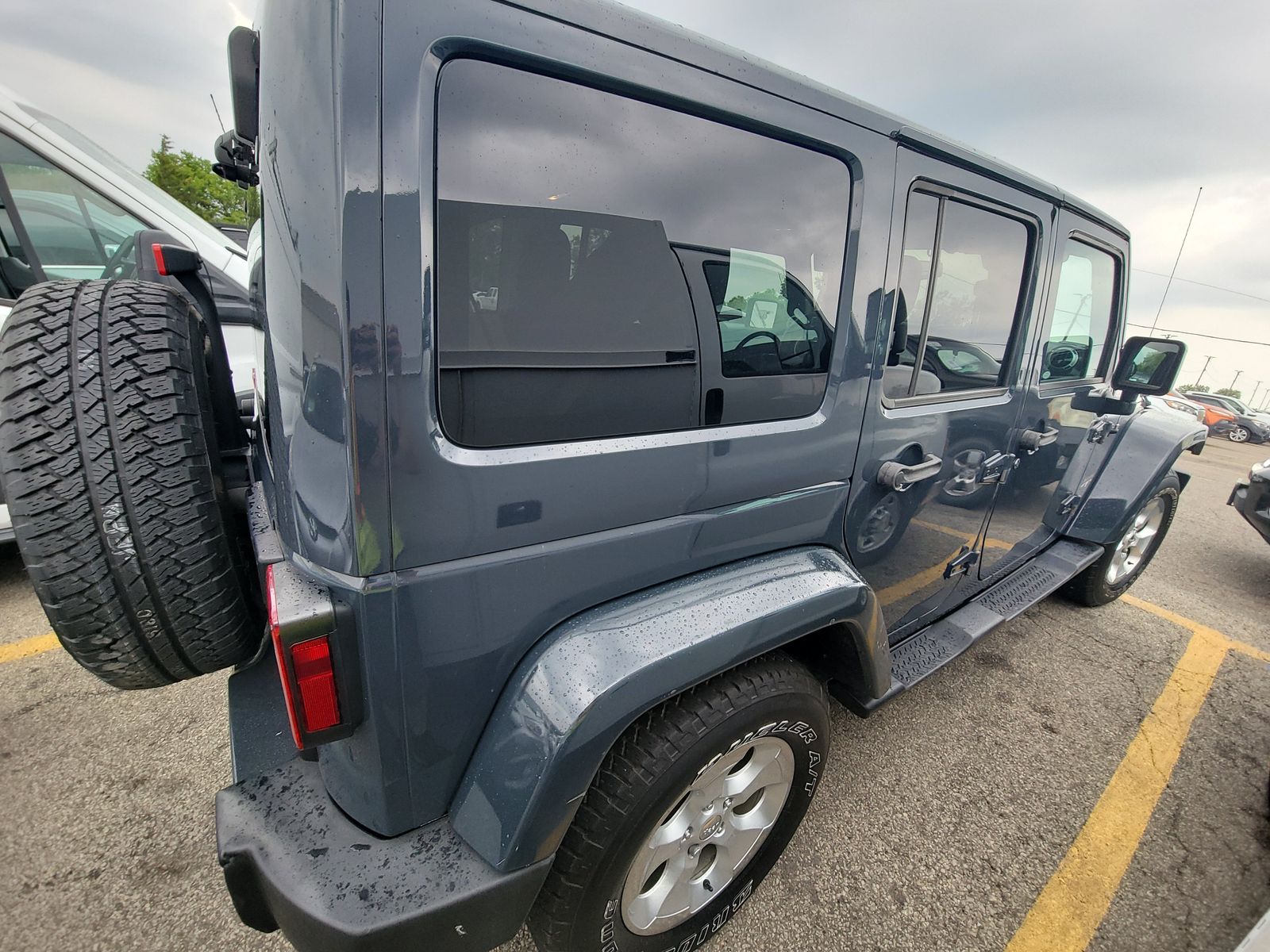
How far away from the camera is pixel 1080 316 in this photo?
275cm

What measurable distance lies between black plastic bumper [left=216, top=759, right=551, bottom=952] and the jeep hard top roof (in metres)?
1.54

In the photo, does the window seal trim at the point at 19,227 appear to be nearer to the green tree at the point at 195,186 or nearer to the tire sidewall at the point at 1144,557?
the tire sidewall at the point at 1144,557

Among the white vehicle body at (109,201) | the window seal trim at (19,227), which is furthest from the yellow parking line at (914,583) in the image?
the window seal trim at (19,227)

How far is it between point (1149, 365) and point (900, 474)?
7.55 ft

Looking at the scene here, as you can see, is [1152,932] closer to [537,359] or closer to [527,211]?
[537,359]

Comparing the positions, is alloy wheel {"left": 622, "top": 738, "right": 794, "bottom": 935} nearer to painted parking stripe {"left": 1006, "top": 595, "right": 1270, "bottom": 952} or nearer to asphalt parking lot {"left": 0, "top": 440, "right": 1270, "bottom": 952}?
asphalt parking lot {"left": 0, "top": 440, "right": 1270, "bottom": 952}

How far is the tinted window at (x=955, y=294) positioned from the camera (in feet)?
5.66

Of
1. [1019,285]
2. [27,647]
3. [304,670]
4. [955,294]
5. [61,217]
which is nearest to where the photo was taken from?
[304,670]

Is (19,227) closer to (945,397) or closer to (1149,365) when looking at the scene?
(945,397)

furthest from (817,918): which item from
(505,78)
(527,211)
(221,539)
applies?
(505,78)

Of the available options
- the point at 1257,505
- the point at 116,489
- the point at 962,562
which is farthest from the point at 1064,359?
the point at 116,489

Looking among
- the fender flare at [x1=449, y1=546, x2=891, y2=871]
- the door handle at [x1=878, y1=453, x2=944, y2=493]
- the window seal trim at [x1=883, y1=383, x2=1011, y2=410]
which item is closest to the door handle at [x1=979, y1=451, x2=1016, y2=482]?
the window seal trim at [x1=883, y1=383, x2=1011, y2=410]

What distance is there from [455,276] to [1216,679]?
418 cm

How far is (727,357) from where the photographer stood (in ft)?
4.50
